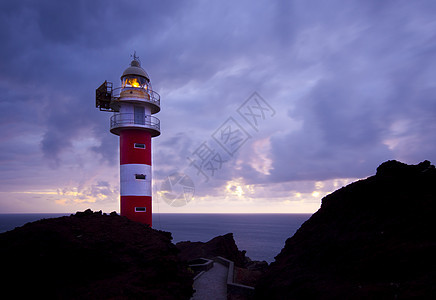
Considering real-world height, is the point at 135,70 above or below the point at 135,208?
above

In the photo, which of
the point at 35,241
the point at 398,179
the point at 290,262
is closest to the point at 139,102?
the point at 35,241

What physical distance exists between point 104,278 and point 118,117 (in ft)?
40.5

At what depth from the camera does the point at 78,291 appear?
8.44 m

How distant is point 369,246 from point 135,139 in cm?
1569

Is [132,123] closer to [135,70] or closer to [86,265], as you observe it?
[135,70]

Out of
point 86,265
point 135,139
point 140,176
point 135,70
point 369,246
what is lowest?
point 86,265

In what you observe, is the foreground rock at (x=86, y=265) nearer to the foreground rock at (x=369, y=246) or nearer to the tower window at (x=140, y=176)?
the foreground rock at (x=369, y=246)

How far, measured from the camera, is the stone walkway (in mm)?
12492

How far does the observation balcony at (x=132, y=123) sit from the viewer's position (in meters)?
18.6

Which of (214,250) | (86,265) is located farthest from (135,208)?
(86,265)

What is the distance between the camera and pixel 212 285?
14.1 metres

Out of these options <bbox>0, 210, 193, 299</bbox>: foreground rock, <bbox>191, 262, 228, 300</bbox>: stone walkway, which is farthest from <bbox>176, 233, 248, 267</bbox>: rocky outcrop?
<bbox>0, 210, 193, 299</bbox>: foreground rock

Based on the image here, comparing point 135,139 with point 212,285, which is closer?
point 212,285

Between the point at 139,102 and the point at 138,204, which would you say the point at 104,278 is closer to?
the point at 138,204
